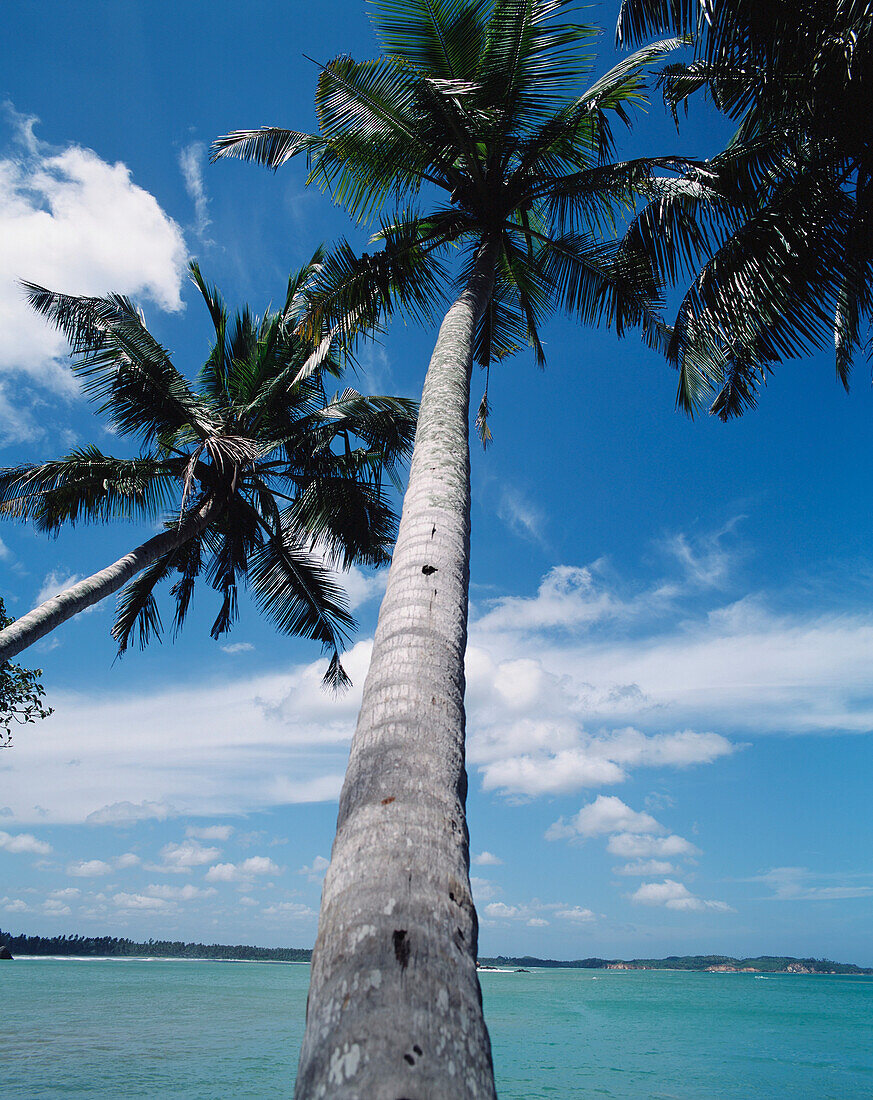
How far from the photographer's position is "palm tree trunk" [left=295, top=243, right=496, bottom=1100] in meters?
1.25

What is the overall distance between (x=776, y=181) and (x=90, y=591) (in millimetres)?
9416

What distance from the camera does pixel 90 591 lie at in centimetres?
852

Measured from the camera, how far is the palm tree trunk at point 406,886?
1248mm

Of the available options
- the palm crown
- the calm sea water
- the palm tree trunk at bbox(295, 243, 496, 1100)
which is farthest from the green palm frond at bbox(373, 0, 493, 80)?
the calm sea water

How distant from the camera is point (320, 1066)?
1243mm

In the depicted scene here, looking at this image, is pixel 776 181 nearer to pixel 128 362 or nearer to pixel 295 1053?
pixel 128 362

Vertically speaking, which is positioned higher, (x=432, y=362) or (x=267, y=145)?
(x=267, y=145)

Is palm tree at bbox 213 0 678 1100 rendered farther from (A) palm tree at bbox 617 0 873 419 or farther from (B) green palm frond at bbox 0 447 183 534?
(B) green palm frond at bbox 0 447 183 534

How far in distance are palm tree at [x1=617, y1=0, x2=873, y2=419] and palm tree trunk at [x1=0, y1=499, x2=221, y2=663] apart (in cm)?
731

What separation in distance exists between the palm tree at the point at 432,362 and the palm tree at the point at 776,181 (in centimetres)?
60

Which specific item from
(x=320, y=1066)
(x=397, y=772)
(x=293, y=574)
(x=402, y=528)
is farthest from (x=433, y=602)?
(x=293, y=574)

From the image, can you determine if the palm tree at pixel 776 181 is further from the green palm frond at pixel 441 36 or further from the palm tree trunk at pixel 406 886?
the palm tree trunk at pixel 406 886

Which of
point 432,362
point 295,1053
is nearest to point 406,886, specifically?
point 432,362

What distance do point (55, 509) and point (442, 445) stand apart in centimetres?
911
